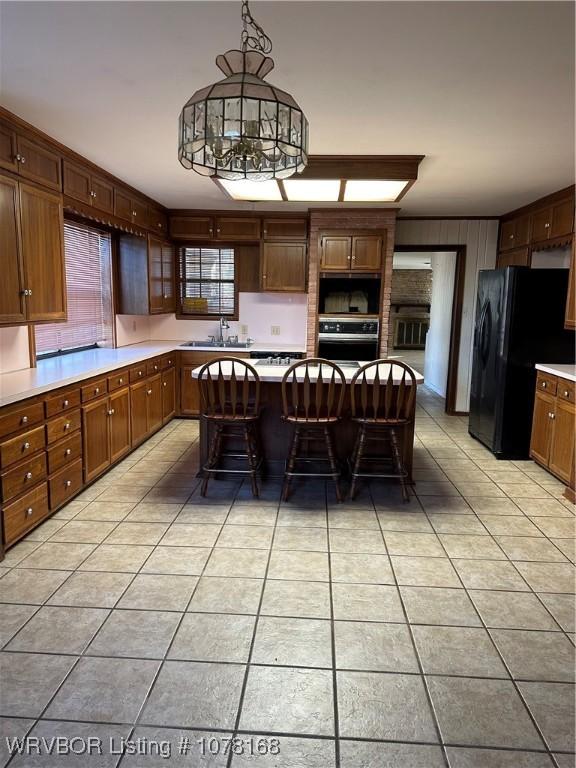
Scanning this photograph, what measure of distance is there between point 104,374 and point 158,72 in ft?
7.01

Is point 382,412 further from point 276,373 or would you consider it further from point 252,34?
point 252,34

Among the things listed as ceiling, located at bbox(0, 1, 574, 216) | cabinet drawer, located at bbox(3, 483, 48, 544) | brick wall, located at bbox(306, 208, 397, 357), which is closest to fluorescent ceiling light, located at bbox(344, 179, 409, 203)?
ceiling, located at bbox(0, 1, 574, 216)

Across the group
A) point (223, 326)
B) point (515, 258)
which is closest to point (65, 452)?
point (223, 326)

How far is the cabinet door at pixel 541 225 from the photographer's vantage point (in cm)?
455

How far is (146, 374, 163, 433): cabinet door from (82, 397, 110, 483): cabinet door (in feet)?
2.96

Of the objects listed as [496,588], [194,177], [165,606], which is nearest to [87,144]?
[194,177]

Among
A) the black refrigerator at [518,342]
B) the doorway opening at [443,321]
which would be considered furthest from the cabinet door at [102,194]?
the black refrigerator at [518,342]

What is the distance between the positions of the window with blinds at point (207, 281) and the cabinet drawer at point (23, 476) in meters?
3.47

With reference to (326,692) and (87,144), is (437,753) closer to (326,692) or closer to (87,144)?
(326,692)

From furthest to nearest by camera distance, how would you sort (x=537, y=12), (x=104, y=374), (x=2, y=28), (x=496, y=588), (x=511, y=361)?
(x=511, y=361) < (x=104, y=374) < (x=496, y=588) < (x=2, y=28) < (x=537, y=12)

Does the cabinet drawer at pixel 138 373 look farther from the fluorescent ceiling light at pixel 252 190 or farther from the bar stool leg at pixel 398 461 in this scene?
the bar stool leg at pixel 398 461

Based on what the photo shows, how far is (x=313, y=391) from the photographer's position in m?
3.48

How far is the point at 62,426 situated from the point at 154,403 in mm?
1763

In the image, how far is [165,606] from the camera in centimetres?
221
